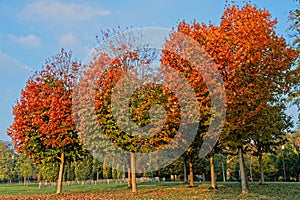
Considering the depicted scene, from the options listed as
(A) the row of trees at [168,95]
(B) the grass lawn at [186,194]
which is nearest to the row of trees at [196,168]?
(B) the grass lawn at [186,194]

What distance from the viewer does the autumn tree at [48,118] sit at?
24.9 m

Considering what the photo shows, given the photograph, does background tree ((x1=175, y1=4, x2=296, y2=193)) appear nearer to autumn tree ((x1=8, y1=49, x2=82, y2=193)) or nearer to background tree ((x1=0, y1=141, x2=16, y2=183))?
autumn tree ((x1=8, y1=49, x2=82, y2=193))

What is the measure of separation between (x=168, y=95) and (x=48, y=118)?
9.66 metres

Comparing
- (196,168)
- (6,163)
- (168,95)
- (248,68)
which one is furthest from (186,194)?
(6,163)

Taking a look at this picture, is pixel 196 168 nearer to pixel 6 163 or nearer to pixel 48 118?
pixel 48 118

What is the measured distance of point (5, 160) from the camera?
84875 millimetres

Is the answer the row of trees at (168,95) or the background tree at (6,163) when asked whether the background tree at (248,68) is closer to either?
the row of trees at (168,95)

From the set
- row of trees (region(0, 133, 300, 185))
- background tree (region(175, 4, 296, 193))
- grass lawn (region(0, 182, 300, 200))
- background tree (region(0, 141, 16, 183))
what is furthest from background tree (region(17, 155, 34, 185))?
background tree (region(175, 4, 296, 193))

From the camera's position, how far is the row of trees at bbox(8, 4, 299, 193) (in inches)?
772

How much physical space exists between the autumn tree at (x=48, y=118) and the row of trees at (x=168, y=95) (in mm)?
74

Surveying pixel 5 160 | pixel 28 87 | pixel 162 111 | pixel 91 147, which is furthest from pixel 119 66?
pixel 5 160

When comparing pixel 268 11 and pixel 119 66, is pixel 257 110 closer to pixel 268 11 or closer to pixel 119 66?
pixel 268 11

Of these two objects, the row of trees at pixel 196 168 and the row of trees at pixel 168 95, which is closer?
the row of trees at pixel 168 95

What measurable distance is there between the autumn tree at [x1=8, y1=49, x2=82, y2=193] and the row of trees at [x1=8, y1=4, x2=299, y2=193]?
7 centimetres
